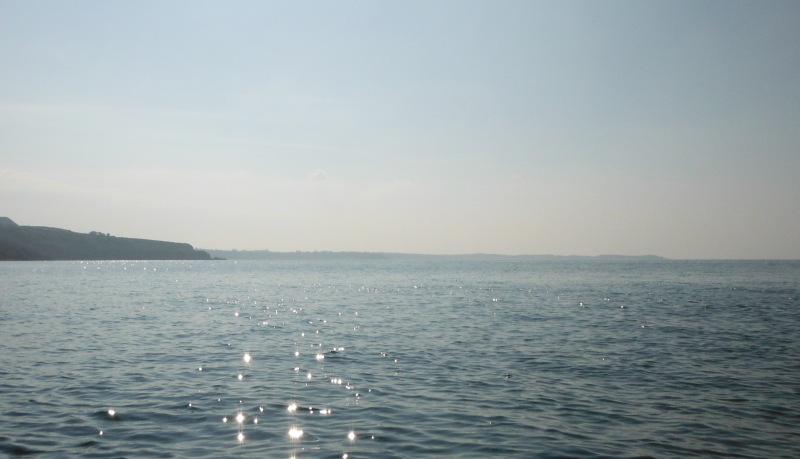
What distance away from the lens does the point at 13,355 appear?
983 inches

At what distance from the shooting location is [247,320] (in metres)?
40.8

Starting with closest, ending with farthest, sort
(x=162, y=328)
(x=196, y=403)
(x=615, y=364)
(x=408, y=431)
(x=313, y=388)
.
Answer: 1. (x=408, y=431)
2. (x=196, y=403)
3. (x=313, y=388)
4. (x=615, y=364)
5. (x=162, y=328)

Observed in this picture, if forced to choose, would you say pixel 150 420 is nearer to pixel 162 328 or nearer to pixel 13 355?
pixel 13 355

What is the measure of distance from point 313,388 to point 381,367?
4.23 metres

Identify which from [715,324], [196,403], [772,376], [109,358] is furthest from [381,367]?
[715,324]

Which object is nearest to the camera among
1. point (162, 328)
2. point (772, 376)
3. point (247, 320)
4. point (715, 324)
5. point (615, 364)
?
point (772, 376)

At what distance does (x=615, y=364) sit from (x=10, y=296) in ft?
206

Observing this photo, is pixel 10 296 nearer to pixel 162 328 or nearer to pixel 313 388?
pixel 162 328

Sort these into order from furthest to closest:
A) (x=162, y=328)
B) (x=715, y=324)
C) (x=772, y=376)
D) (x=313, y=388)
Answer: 1. (x=715, y=324)
2. (x=162, y=328)
3. (x=772, y=376)
4. (x=313, y=388)

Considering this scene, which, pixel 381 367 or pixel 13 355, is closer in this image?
pixel 381 367

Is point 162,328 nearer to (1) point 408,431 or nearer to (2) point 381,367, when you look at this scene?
(2) point 381,367

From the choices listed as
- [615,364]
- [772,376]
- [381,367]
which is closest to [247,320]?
[381,367]

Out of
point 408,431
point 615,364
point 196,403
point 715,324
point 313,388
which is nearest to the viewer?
point 408,431

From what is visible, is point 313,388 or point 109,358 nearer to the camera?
point 313,388
